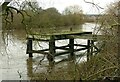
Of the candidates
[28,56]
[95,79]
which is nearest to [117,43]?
[95,79]

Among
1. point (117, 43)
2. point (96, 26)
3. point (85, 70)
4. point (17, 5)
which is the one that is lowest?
point (85, 70)

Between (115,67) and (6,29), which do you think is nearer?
(115,67)

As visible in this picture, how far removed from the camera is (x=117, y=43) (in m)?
1.53

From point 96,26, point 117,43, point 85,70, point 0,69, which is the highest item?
point 96,26

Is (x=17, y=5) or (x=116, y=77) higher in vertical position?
(x=17, y=5)

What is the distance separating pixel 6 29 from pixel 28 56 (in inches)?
144

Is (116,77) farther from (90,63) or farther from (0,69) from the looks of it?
(0,69)

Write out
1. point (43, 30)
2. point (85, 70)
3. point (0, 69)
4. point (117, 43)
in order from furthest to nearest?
point (0, 69) < point (43, 30) < point (117, 43) < point (85, 70)

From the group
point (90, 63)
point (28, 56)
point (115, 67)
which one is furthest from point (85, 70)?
point (28, 56)

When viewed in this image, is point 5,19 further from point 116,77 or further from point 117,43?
point 116,77

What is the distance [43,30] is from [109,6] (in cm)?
82

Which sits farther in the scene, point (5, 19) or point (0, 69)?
point (0, 69)

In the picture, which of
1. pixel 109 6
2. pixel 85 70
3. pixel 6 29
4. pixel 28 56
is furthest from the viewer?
pixel 28 56

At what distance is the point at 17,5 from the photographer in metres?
1.62
